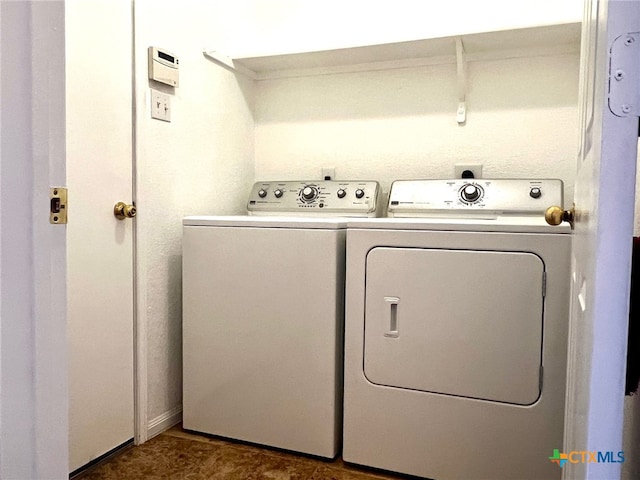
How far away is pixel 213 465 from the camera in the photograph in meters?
1.82

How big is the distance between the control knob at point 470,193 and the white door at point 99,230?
1368 mm

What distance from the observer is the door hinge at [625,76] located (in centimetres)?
57

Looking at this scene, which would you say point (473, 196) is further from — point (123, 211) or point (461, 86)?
point (123, 211)

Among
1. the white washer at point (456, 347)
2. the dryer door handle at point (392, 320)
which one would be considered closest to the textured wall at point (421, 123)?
the white washer at point (456, 347)

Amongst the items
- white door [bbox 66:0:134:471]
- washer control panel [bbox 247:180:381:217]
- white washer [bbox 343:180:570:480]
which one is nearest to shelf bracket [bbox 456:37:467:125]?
washer control panel [bbox 247:180:381:217]

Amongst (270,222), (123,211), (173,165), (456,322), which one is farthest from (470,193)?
(123,211)

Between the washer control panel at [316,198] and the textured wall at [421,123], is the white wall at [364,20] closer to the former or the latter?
the textured wall at [421,123]

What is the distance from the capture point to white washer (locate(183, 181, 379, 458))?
1.82 m

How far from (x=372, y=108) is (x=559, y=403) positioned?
1.58 meters

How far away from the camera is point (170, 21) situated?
6.62 ft

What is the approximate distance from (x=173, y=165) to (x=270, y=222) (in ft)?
1.74

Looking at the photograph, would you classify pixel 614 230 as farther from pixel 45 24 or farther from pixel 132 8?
pixel 132 8

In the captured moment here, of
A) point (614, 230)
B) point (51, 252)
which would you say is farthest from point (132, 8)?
point (614, 230)

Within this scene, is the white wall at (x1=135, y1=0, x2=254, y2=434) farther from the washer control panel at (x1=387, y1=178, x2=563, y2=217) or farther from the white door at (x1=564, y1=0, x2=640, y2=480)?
the white door at (x1=564, y1=0, x2=640, y2=480)
